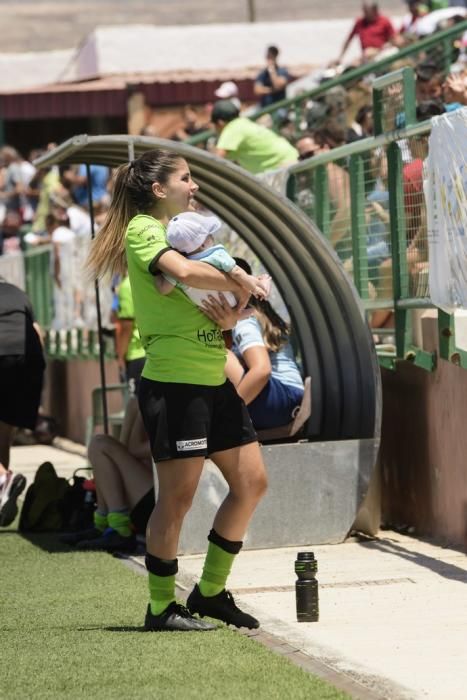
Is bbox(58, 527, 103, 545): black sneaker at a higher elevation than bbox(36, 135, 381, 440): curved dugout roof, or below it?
below

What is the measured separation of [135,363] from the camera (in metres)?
12.4

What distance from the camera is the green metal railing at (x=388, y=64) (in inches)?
614

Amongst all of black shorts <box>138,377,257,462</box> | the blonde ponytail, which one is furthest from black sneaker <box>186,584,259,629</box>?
the blonde ponytail

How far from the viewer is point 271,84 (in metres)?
23.5

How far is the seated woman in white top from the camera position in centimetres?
936

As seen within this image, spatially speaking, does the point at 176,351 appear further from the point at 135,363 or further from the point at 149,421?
the point at 135,363

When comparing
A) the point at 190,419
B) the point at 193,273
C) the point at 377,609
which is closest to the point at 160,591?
the point at 190,419

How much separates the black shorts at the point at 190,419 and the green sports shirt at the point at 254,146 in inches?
310

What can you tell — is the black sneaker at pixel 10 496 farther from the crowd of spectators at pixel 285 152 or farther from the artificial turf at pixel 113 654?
the crowd of spectators at pixel 285 152

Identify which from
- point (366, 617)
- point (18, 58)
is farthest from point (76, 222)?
point (18, 58)

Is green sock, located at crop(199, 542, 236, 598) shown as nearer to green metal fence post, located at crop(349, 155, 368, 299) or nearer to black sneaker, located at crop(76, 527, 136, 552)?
black sneaker, located at crop(76, 527, 136, 552)

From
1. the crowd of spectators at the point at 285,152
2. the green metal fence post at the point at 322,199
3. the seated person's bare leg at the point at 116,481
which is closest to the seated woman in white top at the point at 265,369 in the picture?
the seated person's bare leg at the point at 116,481

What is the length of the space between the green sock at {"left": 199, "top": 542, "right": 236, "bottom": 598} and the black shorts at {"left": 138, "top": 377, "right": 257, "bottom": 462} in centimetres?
47

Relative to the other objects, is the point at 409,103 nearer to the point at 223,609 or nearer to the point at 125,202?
the point at 125,202
